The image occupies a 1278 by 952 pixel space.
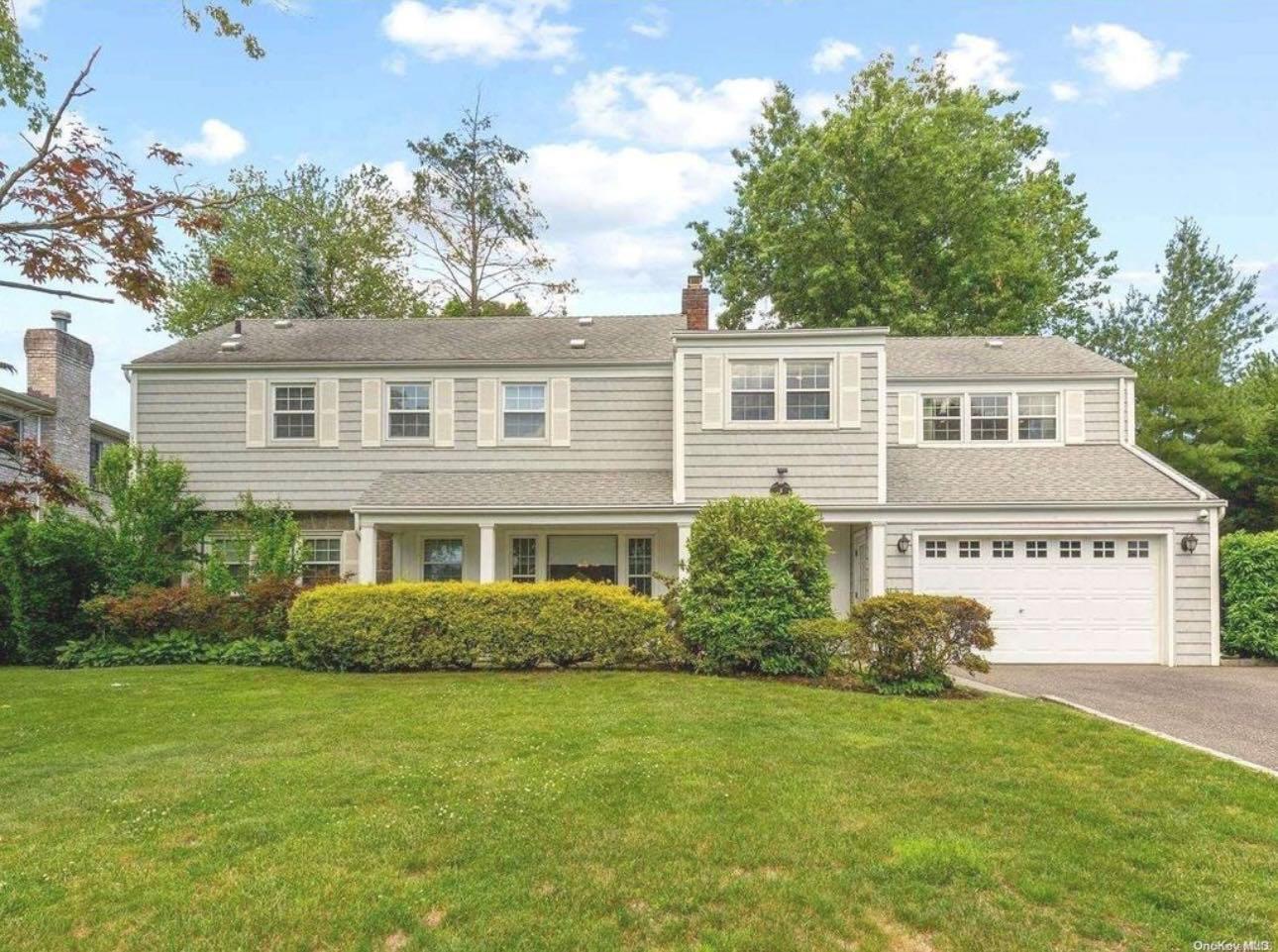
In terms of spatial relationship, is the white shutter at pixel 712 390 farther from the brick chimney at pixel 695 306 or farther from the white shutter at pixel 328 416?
the white shutter at pixel 328 416

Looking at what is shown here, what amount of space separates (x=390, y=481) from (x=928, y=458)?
10.1 metres

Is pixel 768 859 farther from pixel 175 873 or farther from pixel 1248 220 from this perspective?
pixel 1248 220

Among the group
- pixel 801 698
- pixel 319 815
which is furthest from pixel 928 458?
pixel 319 815

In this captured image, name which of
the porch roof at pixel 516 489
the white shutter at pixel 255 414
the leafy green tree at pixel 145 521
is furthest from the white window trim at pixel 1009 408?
the leafy green tree at pixel 145 521

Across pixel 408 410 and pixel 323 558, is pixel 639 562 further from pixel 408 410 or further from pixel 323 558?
pixel 323 558

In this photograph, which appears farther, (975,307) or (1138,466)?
(975,307)

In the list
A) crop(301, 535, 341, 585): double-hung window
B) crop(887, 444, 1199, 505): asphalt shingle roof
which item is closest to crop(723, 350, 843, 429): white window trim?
crop(887, 444, 1199, 505): asphalt shingle roof

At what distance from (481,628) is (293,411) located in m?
6.68

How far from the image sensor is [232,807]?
4.91 m

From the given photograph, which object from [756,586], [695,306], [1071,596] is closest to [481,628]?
[756,586]

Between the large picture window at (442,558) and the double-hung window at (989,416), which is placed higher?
the double-hung window at (989,416)

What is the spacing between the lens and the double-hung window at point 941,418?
14.7m

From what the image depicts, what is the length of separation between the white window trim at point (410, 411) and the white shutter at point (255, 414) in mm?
2294

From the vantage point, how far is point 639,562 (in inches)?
573
